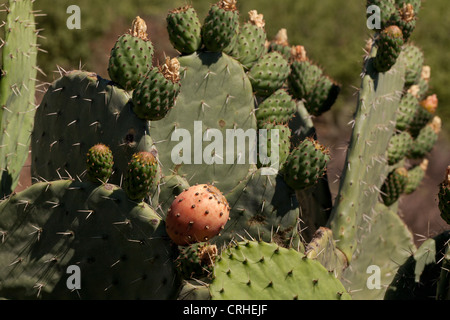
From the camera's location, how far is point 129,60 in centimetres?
259

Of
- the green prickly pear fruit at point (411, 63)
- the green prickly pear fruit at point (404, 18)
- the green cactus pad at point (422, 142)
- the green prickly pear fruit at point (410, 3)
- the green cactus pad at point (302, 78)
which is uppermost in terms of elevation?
the green prickly pear fruit at point (410, 3)

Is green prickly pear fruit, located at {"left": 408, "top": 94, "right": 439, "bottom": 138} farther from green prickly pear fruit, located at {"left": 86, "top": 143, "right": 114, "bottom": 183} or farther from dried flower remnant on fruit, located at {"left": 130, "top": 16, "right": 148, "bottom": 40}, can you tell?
green prickly pear fruit, located at {"left": 86, "top": 143, "right": 114, "bottom": 183}

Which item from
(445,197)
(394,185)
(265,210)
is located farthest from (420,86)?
(265,210)

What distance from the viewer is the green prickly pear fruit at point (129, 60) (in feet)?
8.48

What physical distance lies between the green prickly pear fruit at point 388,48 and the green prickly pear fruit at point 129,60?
1.06 m

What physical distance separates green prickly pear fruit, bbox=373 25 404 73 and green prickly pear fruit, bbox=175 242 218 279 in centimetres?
125

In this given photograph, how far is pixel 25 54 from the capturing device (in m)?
3.01

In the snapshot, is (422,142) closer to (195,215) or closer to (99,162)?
(195,215)

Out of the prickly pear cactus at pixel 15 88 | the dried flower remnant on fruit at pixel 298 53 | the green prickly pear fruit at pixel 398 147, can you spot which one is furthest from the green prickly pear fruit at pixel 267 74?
the prickly pear cactus at pixel 15 88

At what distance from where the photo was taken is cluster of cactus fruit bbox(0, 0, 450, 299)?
2348mm

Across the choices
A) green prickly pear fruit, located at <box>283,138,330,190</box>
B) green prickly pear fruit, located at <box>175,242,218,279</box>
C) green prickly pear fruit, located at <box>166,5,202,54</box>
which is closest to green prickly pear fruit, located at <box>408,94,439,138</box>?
green prickly pear fruit, located at <box>283,138,330,190</box>

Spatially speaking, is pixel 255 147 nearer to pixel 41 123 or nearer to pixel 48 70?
pixel 41 123

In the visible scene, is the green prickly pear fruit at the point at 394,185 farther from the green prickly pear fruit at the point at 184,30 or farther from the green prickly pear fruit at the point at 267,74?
the green prickly pear fruit at the point at 184,30

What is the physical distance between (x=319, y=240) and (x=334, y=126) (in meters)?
5.76
